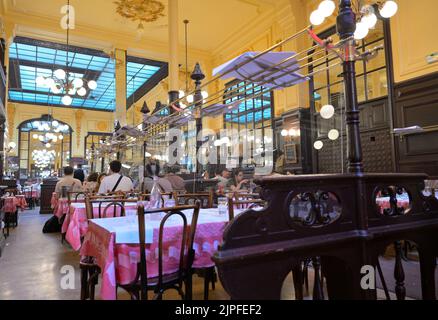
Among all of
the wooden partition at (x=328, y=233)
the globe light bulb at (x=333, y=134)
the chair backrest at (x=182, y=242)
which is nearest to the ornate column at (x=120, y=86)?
the globe light bulb at (x=333, y=134)

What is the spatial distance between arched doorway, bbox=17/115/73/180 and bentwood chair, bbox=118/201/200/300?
16.4 metres

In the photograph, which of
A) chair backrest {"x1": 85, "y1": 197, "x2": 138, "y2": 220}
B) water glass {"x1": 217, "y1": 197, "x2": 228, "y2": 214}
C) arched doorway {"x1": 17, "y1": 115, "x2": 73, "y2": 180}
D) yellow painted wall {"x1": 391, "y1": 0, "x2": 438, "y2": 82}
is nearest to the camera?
chair backrest {"x1": 85, "y1": 197, "x2": 138, "y2": 220}

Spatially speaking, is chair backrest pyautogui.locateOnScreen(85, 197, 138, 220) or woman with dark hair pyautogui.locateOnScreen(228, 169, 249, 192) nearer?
chair backrest pyautogui.locateOnScreen(85, 197, 138, 220)

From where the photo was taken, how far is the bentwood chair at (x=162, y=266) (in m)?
1.91

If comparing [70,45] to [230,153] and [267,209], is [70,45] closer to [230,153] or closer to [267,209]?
[230,153]

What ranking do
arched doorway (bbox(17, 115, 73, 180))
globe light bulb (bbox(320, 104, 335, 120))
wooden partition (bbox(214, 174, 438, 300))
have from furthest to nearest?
arched doorway (bbox(17, 115, 73, 180))
globe light bulb (bbox(320, 104, 335, 120))
wooden partition (bbox(214, 174, 438, 300))

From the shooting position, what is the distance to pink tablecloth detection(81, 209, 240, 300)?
1.92m

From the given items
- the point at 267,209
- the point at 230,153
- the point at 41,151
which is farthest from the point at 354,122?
the point at 41,151

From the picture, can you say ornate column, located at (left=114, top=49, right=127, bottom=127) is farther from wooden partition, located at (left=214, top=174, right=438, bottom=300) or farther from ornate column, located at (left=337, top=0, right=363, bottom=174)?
wooden partition, located at (left=214, top=174, right=438, bottom=300)

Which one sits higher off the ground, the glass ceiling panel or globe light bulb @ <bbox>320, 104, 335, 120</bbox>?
the glass ceiling panel

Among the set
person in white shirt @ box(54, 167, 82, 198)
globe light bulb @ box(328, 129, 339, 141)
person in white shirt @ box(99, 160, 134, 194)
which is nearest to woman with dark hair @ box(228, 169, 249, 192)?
globe light bulb @ box(328, 129, 339, 141)

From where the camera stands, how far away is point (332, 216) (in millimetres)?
1636

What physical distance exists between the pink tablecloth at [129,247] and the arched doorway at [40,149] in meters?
16.1
